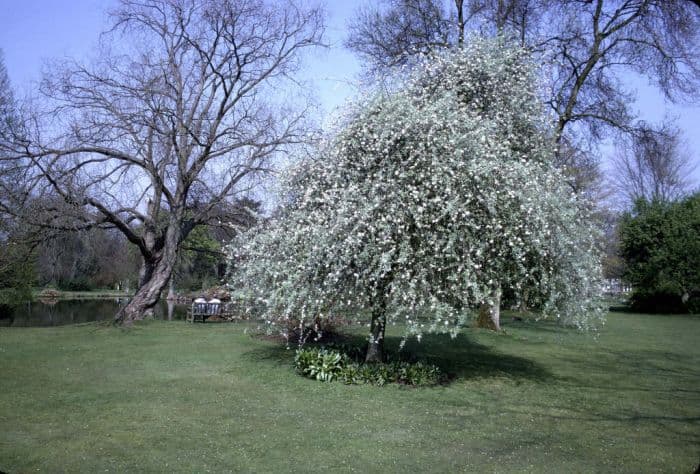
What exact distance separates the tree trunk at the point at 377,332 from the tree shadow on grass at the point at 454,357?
2.06 feet

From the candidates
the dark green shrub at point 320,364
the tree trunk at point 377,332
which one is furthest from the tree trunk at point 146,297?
the tree trunk at point 377,332

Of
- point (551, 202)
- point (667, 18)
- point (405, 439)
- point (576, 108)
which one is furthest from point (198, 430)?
point (576, 108)

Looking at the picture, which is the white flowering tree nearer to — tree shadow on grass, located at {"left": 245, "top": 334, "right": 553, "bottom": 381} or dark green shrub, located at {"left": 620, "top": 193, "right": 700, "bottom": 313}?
tree shadow on grass, located at {"left": 245, "top": 334, "right": 553, "bottom": 381}

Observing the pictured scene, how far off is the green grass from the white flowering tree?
1490mm

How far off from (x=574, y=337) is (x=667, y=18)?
10858 mm

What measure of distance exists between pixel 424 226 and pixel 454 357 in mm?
6113

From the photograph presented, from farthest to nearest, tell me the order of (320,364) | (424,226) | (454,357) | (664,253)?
(664,253)
(454,357)
(320,364)
(424,226)

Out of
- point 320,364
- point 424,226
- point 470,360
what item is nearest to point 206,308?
point 470,360

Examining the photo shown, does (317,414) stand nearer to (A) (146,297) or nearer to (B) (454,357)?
(B) (454,357)

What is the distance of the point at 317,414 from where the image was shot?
8062 mm

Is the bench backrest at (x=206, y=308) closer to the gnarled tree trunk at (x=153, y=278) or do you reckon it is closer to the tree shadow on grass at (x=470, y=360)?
the gnarled tree trunk at (x=153, y=278)

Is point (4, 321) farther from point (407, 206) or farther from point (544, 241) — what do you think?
point (544, 241)

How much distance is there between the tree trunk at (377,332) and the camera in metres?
9.82

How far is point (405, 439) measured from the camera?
699 centimetres
